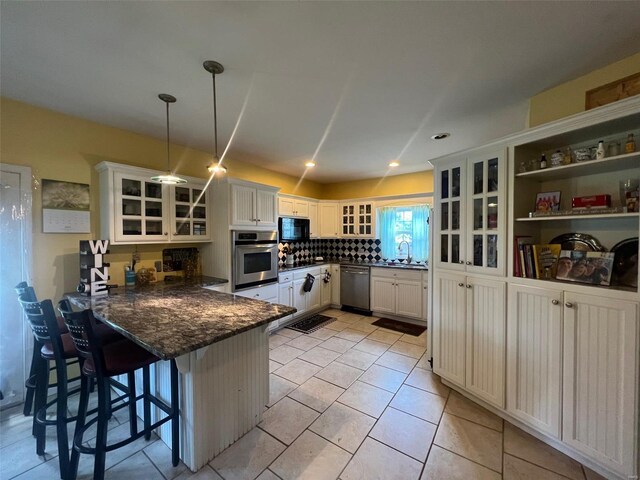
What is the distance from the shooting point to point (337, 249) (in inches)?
219

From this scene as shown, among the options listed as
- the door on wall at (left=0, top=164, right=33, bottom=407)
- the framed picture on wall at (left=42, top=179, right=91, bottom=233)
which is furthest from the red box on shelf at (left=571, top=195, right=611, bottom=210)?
the door on wall at (left=0, top=164, right=33, bottom=407)

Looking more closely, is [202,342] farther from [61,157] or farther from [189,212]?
[61,157]

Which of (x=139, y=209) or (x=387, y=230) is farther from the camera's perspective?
(x=387, y=230)

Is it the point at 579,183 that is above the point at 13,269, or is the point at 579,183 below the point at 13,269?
above

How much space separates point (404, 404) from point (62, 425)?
2.38 m

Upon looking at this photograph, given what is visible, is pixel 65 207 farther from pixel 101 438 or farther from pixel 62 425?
pixel 101 438

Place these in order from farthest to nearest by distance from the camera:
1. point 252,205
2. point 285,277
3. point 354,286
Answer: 1. point 354,286
2. point 285,277
3. point 252,205

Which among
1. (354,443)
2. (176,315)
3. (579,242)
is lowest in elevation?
(354,443)

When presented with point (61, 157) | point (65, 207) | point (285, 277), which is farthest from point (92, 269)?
point (285, 277)

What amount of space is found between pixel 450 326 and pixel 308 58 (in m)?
2.45

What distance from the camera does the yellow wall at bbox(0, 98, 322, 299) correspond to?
2188 mm

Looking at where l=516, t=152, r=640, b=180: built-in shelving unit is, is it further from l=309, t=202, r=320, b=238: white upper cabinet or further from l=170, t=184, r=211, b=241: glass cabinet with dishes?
l=309, t=202, r=320, b=238: white upper cabinet

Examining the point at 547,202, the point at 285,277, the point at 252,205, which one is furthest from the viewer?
the point at 285,277

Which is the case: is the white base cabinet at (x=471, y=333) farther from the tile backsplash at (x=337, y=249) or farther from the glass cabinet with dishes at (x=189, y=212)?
the glass cabinet with dishes at (x=189, y=212)
